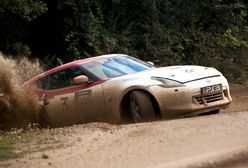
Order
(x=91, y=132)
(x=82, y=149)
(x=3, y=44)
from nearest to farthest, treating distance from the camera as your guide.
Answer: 1. (x=82, y=149)
2. (x=91, y=132)
3. (x=3, y=44)

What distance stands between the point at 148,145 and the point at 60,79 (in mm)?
4309

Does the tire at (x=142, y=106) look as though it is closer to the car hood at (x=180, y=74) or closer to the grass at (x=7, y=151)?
the car hood at (x=180, y=74)

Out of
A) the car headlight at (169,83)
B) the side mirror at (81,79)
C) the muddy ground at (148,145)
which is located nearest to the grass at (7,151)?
the muddy ground at (148,145)

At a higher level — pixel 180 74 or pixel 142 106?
pixel 180 74

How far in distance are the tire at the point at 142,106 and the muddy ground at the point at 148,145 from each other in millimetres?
848

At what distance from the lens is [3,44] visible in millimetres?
18703

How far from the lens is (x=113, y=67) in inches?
448

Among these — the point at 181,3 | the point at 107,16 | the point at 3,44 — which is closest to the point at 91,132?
the point at 3,44

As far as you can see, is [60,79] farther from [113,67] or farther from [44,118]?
[113,67]

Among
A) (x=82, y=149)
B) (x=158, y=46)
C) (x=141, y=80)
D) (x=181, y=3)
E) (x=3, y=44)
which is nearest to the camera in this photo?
(x=82, y=149)

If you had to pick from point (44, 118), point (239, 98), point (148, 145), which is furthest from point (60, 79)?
point (239, 98)

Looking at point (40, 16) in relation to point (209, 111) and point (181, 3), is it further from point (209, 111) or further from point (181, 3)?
point (209, 111)

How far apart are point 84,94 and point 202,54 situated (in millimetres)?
10403

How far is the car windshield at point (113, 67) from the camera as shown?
11.2 m
